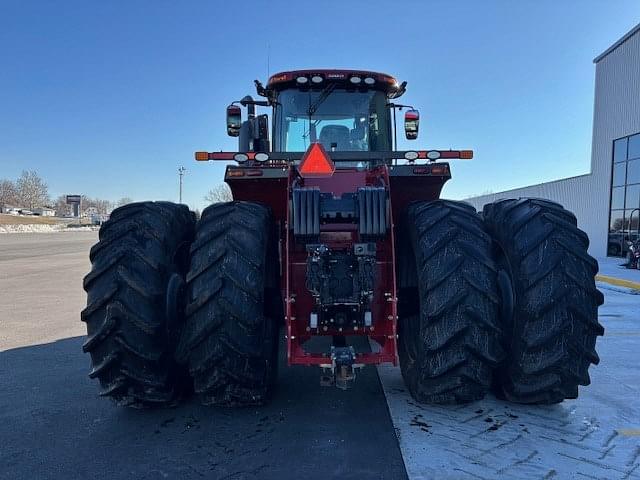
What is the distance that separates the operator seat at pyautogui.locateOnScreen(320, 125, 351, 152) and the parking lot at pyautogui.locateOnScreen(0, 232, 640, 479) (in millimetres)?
2387

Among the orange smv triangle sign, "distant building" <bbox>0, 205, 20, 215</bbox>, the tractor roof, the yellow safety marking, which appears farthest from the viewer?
"distant building" <bbox>0, 205, 20, 215</bbox>

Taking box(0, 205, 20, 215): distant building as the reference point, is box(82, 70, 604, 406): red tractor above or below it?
above

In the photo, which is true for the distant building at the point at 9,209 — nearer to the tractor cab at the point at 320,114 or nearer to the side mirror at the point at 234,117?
the side mirror at the point at 234,117

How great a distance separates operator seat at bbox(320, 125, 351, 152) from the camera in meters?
5.06

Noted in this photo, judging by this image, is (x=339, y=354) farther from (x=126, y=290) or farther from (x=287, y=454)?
(x=126, y=290)

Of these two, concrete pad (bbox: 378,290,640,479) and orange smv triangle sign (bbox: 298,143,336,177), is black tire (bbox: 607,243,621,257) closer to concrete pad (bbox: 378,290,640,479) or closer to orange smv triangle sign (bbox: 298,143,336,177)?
concrete pad (bbox: 378,290,640,479)

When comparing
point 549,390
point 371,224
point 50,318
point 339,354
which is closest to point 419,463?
point 339,354

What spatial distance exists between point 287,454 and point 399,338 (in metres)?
1.45

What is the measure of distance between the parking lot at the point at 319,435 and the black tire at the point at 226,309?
44cm

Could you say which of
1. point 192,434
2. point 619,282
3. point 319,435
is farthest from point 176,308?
point 619,282

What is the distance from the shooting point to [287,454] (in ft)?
10.5

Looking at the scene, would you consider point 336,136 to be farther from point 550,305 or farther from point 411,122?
point 550,305

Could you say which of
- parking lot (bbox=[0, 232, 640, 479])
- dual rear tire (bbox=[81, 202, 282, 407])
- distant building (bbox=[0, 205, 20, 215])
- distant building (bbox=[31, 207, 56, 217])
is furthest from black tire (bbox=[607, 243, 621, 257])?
distant building (bbox=[31, 207, 56, 217])

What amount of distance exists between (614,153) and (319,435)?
22338 millimetres
